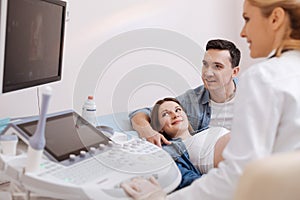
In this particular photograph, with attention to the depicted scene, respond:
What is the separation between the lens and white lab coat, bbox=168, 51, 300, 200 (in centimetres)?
83

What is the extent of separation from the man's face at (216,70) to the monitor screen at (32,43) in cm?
81

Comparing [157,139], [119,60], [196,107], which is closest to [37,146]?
[157,139]

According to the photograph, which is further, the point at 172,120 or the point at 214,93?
the point at 214,93

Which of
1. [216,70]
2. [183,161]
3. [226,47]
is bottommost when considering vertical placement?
[183,161]

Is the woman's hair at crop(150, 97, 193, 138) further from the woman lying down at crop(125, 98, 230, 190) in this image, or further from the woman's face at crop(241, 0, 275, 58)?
the woman's face at crop(241, 0, 275, 58)

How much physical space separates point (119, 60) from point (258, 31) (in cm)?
125

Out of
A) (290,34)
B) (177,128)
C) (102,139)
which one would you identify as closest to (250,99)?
(290,34)

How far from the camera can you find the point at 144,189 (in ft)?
3.26

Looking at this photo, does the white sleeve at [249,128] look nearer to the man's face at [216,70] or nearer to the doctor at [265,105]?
the doctor at [265,105]

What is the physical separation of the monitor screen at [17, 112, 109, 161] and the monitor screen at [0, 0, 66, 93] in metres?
0.15

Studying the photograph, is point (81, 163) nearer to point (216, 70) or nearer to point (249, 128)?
point (249, 128)

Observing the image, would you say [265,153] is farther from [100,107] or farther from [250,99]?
[100,107]

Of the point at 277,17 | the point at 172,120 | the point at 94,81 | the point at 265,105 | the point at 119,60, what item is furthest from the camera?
the point at 119,60

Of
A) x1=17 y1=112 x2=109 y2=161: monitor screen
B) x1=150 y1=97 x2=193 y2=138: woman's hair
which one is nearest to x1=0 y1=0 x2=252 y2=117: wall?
x1=150 y1=97 x2=193 y2=138: woman's hair
